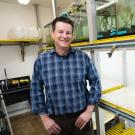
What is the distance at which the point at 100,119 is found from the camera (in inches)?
55.4

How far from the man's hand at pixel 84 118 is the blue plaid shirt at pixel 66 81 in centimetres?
4

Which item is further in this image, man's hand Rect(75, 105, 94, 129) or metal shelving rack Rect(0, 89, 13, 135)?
metal shelving rack Rect(0, 89, 13, 135)

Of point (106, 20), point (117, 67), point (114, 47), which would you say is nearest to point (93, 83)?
point (114, 47)

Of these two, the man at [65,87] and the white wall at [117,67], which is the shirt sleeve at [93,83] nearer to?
the man at [65,87]

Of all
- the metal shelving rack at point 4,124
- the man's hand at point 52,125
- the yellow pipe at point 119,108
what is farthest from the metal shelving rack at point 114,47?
the metal shelving rack at point 4,124

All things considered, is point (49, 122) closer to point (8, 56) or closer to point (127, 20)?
point (127, 20)

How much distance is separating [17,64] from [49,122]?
2606 mm

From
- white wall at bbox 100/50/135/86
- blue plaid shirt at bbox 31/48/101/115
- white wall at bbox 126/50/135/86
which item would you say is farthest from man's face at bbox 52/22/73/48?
white wall at bbox 126/50/135/86

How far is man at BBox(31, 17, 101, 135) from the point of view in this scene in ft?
4.25

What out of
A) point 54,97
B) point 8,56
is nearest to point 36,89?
point 54,97

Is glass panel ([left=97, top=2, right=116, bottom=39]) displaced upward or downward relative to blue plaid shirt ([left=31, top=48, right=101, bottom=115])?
upward

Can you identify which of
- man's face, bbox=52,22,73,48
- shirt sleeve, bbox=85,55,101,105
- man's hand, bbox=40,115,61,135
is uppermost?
man's face, bbox=52,22,73,48

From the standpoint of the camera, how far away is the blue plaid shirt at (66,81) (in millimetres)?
1296

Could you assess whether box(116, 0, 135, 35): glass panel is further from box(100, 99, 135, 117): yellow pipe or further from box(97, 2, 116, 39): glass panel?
box(100, 99, 135, 117): yellow pipe
